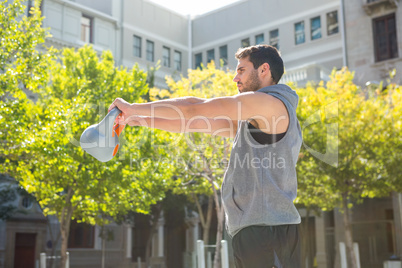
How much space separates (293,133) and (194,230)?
31.8 meters

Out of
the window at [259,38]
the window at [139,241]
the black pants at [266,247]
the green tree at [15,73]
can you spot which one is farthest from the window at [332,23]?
the black pants at [266,247]

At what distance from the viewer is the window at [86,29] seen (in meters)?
30.4

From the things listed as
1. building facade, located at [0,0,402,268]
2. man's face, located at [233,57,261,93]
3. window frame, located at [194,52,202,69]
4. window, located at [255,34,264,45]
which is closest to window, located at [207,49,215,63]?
building facade, located at [0,0,402,268]

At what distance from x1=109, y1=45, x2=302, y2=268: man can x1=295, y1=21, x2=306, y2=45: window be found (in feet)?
99.7

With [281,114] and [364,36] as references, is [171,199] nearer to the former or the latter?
[364,36]

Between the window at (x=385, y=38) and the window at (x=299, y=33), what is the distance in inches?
252

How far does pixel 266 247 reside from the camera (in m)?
2.43

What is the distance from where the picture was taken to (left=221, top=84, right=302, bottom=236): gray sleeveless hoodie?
97.0 inches

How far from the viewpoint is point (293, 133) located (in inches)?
102

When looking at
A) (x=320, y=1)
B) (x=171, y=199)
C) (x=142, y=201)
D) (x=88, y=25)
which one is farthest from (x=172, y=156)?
(x=320, y=1)

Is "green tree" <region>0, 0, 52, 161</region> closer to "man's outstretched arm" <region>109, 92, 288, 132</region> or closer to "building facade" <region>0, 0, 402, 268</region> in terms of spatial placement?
"building facade" <region>0, 0, 402, 268</region>

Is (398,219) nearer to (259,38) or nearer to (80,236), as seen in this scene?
(259,38)

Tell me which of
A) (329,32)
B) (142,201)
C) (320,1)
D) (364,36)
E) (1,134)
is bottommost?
(142,201)

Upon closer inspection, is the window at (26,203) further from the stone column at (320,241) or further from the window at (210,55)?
the window at (210,55)
